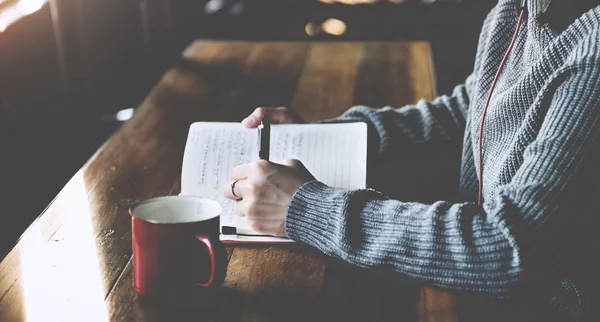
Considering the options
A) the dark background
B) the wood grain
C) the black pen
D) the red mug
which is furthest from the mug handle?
the dark background

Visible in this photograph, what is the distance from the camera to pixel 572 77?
871mm

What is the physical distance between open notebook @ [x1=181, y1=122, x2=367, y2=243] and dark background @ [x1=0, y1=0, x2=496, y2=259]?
2.96 feet

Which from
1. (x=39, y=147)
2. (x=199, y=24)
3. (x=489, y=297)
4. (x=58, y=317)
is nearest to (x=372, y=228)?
(x=489, y=297)

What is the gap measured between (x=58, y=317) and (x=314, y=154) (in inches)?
19.7

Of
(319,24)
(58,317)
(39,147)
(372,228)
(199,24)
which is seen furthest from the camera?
(319,24)

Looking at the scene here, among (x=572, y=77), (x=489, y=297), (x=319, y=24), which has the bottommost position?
(x=319, y=24)

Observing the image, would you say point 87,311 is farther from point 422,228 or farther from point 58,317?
point 422,228

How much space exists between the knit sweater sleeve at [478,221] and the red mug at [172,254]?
0.55 ft

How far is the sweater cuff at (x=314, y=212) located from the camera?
0.96 metres

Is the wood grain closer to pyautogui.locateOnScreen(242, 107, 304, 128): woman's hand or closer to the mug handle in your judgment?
pyautogui.locateOnScreen(242, 107, 304, 128): woman's hand

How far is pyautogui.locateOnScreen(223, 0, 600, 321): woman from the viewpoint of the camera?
846 millimetres

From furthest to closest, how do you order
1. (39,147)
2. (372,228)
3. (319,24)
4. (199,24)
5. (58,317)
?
1. (319,24)
2. (199,24)
3. (39,147)
4. (372,228)
5. (58,317)

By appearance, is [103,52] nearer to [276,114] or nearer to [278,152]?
[276,114]

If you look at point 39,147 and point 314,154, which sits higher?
point 314,154
